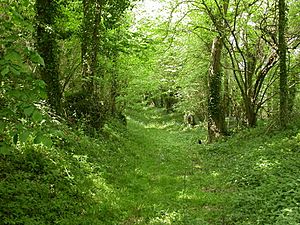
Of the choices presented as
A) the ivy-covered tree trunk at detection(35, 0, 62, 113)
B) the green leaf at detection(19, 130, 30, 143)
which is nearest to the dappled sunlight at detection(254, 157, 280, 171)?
the ivy-covered tree trunk at detection(35, 0, 62, 113)

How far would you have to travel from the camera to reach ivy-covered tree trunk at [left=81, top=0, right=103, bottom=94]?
11.5 meters

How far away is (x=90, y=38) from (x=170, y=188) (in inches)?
257

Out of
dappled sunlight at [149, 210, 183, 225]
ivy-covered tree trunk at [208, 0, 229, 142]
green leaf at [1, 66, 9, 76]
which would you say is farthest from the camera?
ivy-covered tree trunk at [208, 0, 229, 142]

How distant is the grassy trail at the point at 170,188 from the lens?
6.49m

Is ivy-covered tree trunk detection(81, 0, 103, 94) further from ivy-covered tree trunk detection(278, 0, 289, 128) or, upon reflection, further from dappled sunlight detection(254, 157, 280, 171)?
ivy-covered tree trunk detection(278, 0, 289, 128)

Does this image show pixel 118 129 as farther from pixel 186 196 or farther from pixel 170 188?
pixel 186 196

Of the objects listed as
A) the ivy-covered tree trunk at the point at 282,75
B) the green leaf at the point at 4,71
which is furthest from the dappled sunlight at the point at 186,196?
the green leaf at the point at 4,71

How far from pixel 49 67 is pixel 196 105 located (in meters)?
15.2

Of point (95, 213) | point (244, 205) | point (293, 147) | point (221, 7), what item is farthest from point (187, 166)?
point (221, 7)

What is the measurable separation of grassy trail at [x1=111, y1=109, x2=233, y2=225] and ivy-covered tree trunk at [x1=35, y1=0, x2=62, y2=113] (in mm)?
3342

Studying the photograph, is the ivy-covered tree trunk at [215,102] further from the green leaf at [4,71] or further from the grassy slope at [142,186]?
the green leaf at [4,71]

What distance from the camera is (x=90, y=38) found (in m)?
11.9

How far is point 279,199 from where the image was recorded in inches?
253

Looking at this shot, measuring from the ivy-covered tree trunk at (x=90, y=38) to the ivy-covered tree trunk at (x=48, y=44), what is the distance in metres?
2.00
